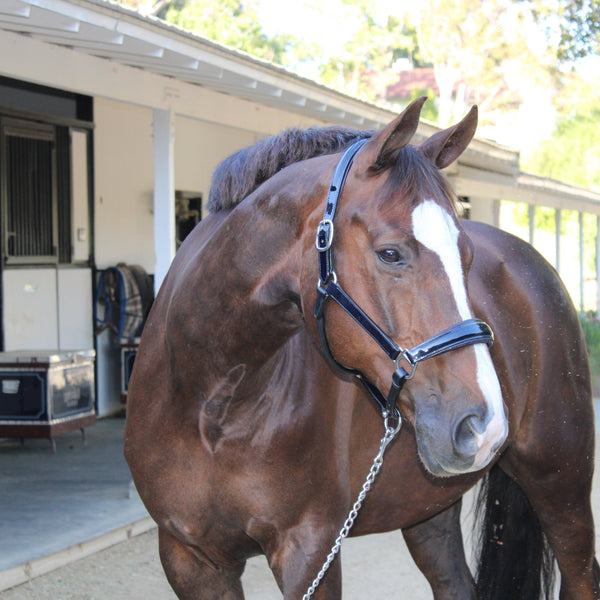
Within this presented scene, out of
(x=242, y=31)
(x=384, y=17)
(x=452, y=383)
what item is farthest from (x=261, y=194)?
(x=384, y=17)

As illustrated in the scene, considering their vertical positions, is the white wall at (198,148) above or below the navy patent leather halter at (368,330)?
above

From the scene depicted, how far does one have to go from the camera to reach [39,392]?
6.55 m

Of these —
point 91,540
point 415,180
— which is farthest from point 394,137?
point 91,540

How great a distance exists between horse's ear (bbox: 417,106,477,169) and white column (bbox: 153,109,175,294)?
3.81 metres

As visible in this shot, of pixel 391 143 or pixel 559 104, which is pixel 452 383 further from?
pixel 559 104

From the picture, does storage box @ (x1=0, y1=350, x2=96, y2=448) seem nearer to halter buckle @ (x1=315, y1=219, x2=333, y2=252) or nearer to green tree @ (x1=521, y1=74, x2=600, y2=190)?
halter buckle @ (x1=315, y1=219, x2=333, y2=252)

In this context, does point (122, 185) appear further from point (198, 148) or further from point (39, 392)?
point (39, 392)

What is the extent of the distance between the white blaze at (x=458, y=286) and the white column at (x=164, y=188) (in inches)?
160

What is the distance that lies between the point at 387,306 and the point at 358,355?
0.15 meters

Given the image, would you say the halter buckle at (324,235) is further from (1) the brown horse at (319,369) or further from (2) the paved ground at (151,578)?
(2) the paved ground at (151,578)

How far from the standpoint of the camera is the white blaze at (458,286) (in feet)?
5.62

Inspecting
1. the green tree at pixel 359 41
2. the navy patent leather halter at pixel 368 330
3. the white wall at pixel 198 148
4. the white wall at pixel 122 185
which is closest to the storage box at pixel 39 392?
the white wall at pixel 122 185

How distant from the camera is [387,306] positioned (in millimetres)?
1836

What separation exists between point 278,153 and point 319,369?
23.9 inches
